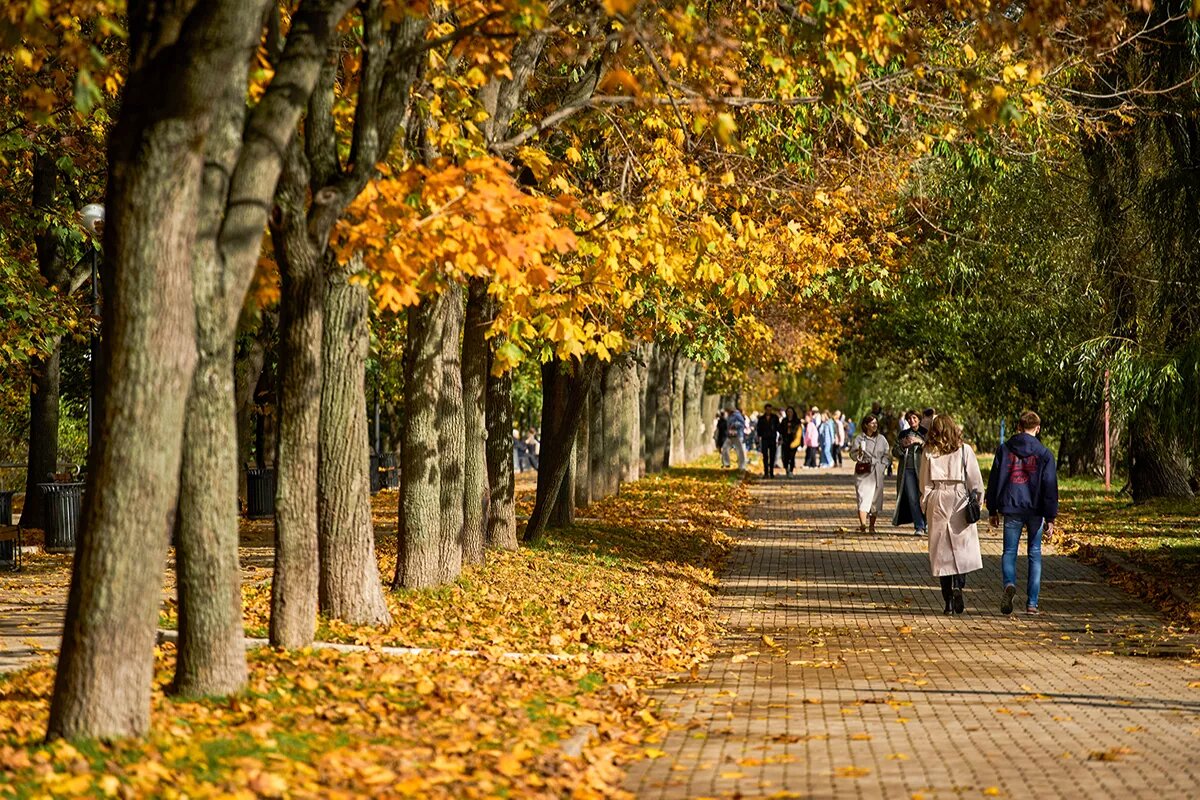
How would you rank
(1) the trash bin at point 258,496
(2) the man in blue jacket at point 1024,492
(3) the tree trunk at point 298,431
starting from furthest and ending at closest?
(1) the trash bin at point 258,496 < (2) the man in blue jacket at point 1024,492 < (3) the tree trunk at point 298,431

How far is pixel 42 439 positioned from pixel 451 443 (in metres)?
12.5

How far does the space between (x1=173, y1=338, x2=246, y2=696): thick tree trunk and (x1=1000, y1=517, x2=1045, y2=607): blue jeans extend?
8.67 m

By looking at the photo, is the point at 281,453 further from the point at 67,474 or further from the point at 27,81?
the point at 67,474

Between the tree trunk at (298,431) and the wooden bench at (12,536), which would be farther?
the wooden bench at (12,536)

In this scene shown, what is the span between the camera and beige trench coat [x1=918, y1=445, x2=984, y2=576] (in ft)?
51.5

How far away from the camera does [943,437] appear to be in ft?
51.7

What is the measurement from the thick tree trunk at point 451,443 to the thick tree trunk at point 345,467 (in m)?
2.72

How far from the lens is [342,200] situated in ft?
32.6

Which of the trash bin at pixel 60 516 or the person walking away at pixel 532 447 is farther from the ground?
the person walking away at pixel 532 447

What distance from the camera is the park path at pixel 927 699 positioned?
774cm

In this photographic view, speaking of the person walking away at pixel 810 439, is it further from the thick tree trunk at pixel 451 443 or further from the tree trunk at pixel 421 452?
the tree trunk at pixel 421 452

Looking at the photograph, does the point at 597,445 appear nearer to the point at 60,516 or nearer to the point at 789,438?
the point at 60,516

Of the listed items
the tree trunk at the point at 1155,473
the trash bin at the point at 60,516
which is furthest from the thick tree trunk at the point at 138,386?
the tree trunk at the point at 1155,473

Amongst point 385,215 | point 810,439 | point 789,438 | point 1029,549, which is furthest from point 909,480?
point 810,439
